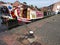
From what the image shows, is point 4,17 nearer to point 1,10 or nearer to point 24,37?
point 1,10

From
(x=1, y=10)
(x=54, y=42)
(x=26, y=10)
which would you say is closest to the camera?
(x=54, y=42)

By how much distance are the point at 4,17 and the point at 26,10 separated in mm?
5642

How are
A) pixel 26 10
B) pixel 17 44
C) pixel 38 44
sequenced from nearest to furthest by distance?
pixel 17 44 < pixel 38 44 < pixel 26 10

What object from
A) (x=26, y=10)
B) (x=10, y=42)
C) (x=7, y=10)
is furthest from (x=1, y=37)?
(x=26, y=10)

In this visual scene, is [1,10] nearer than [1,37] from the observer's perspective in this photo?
No

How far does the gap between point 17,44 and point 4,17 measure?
30.6 ft

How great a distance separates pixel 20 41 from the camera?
5746 mm

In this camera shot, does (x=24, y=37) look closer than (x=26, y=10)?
Yes

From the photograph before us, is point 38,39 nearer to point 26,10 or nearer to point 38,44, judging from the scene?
point 38,44

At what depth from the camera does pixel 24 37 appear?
604cm

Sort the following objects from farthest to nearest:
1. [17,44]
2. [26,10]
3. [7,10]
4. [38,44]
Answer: [26,10] < [7,10] < [38,44] < [17,44]

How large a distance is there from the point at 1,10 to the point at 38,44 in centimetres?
904

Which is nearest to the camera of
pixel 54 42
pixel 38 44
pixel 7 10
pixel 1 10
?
pixel 38 44

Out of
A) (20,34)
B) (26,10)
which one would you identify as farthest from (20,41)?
(26,10)
